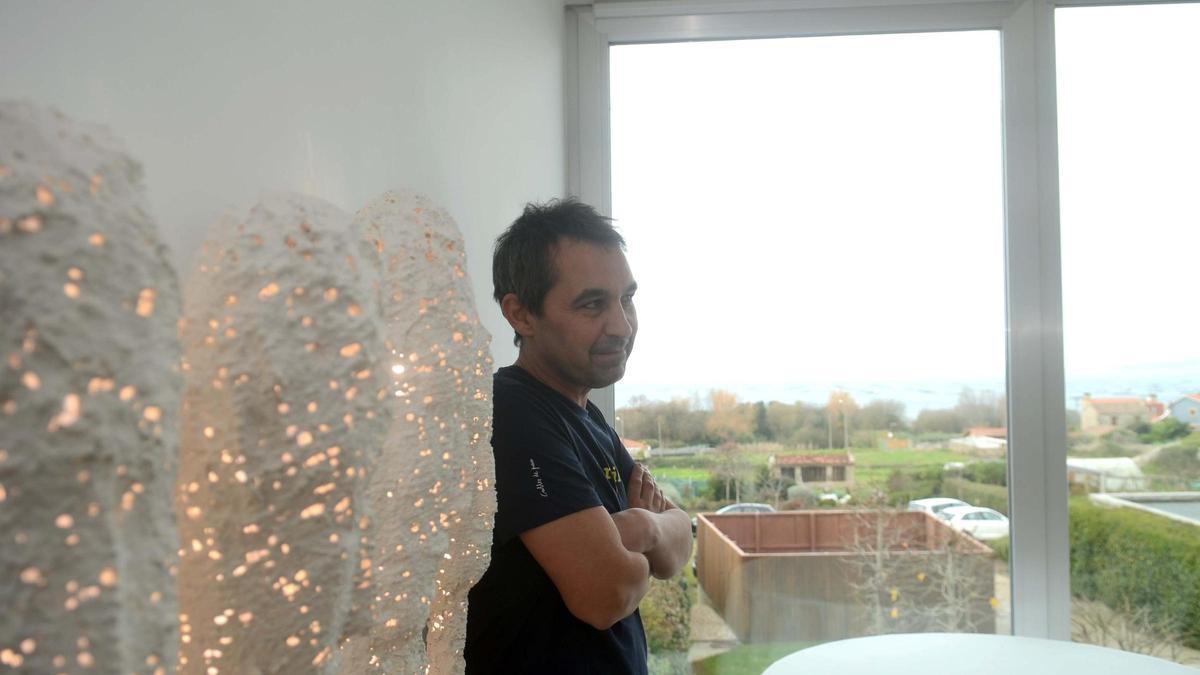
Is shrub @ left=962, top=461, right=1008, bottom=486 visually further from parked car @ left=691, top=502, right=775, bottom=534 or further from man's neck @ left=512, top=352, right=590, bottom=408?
man's neck @ left=512, top=352, right=590, bottom=408

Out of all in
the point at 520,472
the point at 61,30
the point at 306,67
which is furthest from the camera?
the point at 520,472

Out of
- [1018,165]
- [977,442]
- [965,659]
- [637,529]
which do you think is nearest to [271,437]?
[637,529]

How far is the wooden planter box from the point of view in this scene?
8.04 feet

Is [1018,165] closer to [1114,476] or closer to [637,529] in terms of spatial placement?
[1114,476]

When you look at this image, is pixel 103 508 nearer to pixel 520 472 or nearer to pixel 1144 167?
pixel 520 472

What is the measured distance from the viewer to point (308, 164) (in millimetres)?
856

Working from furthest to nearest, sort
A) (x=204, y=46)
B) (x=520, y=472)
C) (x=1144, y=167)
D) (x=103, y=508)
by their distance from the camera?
(x=1144, y=167) → (x=520, y=472) → (x=204, y=46) → (x=103, y=508)

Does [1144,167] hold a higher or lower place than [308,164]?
higher

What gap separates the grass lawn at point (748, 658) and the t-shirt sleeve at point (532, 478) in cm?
145

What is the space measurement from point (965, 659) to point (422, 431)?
1487mm

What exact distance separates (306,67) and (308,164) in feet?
0.30

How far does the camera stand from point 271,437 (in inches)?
20.3

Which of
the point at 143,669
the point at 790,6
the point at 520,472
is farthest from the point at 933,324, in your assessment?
the point at 143,669

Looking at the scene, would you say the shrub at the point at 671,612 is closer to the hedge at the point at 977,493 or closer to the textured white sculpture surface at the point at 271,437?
the hedge at the point at 977,493
